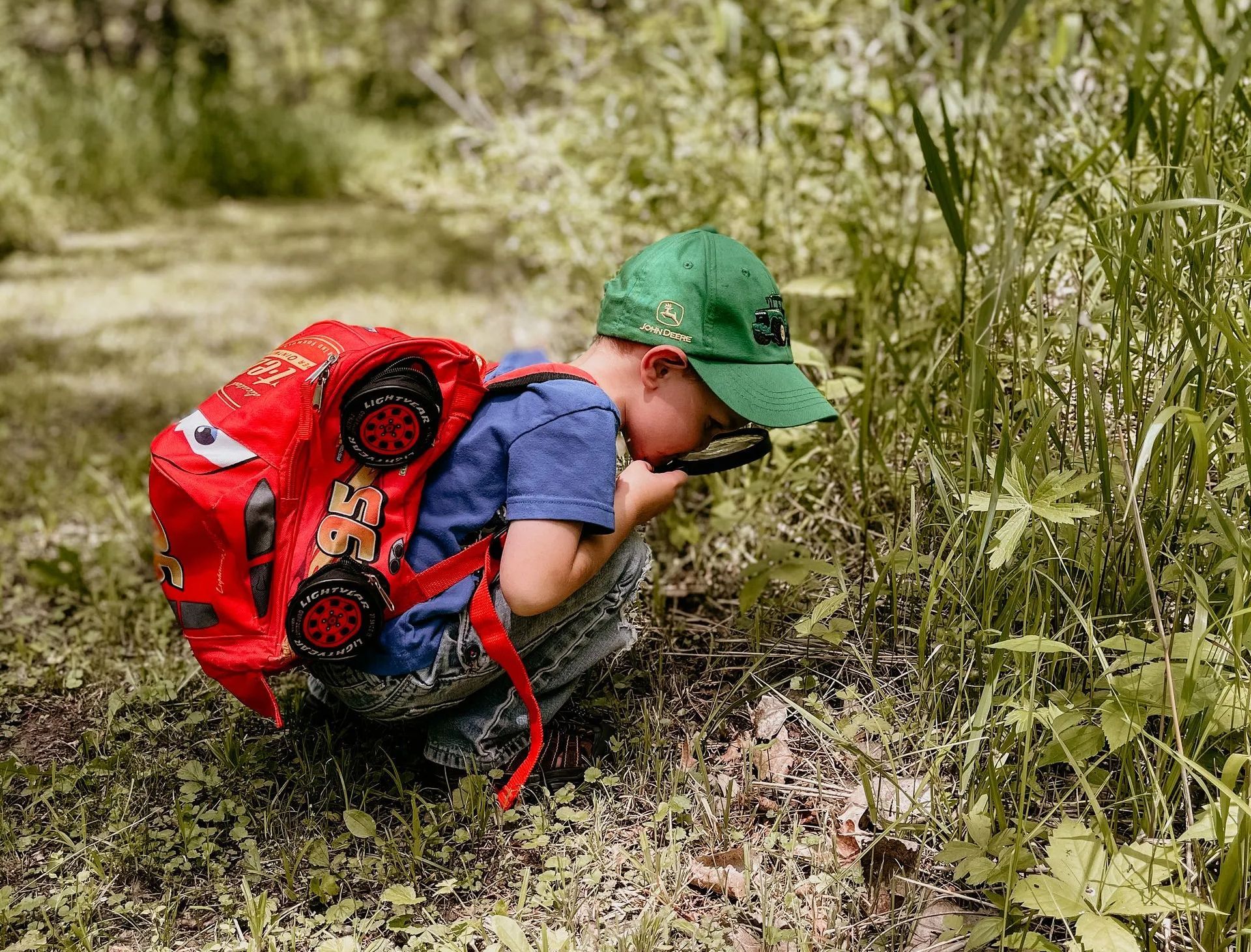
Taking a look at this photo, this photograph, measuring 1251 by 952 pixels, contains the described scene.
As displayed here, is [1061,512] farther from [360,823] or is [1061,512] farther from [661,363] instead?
[360,823]

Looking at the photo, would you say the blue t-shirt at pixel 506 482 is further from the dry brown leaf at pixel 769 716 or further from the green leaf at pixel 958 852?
the green leaf at pixel 958 852

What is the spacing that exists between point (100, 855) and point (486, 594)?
74cm

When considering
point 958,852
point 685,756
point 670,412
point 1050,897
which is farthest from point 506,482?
point 1050,897

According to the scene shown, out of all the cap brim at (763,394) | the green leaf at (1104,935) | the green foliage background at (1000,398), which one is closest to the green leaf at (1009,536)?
the green foliage background at (1000,398)

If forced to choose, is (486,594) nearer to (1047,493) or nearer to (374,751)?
(374,751)

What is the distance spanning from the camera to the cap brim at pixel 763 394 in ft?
5.58

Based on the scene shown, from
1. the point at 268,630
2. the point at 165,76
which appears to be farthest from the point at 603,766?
the point at 165,76

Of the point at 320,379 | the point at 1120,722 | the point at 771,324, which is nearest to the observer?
the point at 1120,722

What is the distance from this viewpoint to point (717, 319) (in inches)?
67.8

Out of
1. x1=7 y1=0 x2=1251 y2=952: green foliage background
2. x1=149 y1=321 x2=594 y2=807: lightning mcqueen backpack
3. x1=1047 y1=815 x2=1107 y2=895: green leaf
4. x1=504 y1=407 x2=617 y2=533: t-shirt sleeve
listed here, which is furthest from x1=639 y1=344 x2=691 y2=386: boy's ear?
x1=1047 y1=815 x2=1107 y2=895: green leaf

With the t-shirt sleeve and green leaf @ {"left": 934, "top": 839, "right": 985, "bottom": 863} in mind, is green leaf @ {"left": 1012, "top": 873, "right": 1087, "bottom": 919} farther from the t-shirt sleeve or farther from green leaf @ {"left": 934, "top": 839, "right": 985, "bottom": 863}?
the t-shirt sleeve

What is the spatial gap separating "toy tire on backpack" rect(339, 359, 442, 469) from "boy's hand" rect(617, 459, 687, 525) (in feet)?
1.04

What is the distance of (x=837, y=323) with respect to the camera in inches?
111

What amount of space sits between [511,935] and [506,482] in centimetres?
67
